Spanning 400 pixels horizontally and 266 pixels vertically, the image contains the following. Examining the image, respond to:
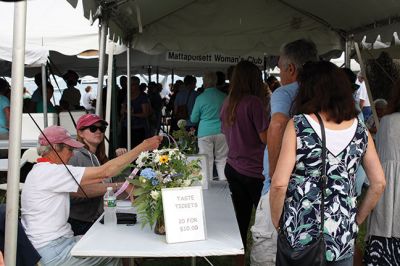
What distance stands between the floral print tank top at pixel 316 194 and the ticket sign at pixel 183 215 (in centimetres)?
39

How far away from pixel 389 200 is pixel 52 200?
5.69 feet

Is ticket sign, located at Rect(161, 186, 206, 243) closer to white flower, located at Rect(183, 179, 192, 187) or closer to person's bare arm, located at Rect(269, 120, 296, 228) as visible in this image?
white flower, located at Rect(183, 179, 192, 187)

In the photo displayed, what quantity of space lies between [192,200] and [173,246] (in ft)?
0.71

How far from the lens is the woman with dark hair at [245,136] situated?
12.4 ft

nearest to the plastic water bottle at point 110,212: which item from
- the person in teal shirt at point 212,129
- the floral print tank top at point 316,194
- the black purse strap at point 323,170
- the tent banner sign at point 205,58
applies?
the floral print tank top at point 316,194

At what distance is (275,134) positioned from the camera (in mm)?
2490

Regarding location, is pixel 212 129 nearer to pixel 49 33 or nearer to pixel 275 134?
pixel 49 33

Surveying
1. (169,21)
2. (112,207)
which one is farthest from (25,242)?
(169,21)

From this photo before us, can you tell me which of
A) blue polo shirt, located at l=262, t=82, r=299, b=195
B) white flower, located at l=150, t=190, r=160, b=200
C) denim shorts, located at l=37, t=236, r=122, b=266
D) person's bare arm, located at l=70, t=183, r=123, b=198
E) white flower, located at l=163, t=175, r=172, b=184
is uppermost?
blue polo shirt, located at l=262, t=82, r=299, b=195

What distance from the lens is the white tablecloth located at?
2170 millimetres

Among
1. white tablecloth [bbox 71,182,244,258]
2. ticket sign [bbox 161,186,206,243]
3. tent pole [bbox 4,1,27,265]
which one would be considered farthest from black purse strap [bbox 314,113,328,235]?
tent pole [bbox 4,1,27,265]


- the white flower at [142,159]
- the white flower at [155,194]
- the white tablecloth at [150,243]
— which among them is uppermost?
the white flower at [142,159]

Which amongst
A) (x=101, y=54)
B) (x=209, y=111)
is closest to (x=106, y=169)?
(x=101, y=54)

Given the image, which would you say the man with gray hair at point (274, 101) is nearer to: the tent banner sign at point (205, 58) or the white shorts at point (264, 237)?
the white shorts at point (264, 237)
